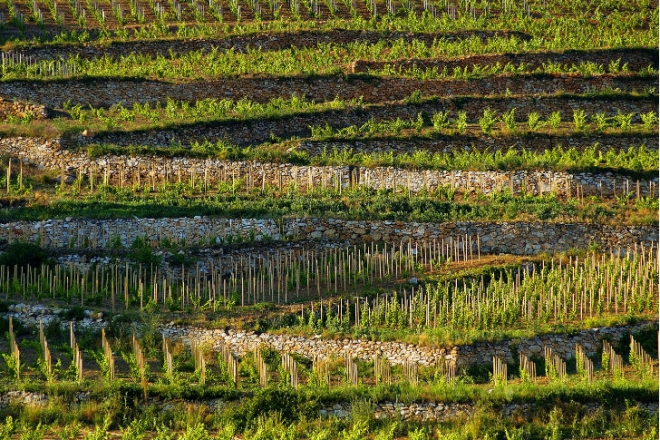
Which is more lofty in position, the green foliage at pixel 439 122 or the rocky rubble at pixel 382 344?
the green foliage at pixel 439 122

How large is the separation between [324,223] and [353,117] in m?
13.1

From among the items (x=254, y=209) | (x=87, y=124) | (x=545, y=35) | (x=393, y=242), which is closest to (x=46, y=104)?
(x=87, y=124)

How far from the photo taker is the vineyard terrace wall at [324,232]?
44.7 metres

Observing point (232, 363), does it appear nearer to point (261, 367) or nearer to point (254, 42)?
point (261, 367)

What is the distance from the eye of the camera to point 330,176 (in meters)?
50.6

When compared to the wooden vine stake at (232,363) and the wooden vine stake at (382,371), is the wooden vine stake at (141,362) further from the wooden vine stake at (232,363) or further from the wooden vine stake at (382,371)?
the wooden vine stake at (382,371)

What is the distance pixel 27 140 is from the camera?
53.0 meters

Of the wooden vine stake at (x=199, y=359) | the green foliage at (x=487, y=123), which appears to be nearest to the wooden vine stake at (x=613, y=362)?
the wooden vine stake at (x=199, y=359)

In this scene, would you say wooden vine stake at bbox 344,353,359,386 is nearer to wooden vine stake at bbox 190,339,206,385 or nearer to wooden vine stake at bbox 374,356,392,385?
wooden vine stake at bbox 374,356,392,385

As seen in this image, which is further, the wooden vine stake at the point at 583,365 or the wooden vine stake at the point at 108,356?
the wooden vine stake at the point at 583,365

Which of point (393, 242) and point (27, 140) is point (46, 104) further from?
point (393, 242)

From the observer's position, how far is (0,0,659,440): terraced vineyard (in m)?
32.6

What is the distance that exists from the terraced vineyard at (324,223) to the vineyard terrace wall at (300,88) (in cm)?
10

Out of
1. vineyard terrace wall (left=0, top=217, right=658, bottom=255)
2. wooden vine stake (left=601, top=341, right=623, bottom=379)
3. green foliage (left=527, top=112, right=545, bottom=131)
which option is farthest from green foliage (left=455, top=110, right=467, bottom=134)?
wooden vine stake (left=601, top=341, right=623, bottom=379)
